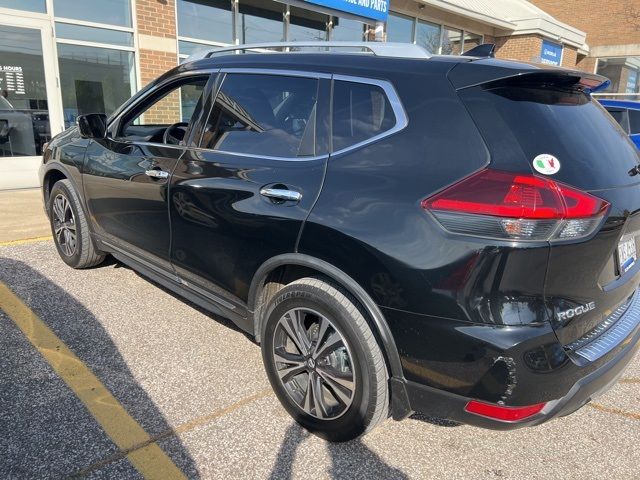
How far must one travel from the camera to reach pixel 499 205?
1.89 m

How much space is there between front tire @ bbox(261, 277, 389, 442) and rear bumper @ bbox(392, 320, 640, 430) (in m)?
0.14

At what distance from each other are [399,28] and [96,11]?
8399 millimetres

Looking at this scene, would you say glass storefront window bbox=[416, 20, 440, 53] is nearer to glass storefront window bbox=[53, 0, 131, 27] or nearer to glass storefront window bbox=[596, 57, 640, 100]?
glass storefront window bbox=[53, 0, 131, 27]

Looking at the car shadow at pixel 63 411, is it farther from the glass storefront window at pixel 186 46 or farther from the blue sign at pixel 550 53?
the blue sign at pixel 550 53

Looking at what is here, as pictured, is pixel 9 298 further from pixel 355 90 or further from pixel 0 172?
pixel 0 172

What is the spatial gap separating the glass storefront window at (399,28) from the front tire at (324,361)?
12.6 metres

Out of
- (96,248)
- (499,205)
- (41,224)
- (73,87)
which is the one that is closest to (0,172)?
(73,87)

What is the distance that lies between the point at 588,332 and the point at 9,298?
4027 millimetres

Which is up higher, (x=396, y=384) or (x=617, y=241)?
(x=617, y=241)

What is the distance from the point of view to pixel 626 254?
7.42ft

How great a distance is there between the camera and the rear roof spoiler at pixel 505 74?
2061mm

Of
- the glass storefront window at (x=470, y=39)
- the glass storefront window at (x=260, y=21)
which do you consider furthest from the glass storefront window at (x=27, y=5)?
the glass storefront window at (x=470, y=39)

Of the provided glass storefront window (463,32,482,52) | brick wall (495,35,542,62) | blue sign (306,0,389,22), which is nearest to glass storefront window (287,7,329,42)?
blue sign (306,0,389,22)

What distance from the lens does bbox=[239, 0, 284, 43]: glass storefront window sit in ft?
34.1
